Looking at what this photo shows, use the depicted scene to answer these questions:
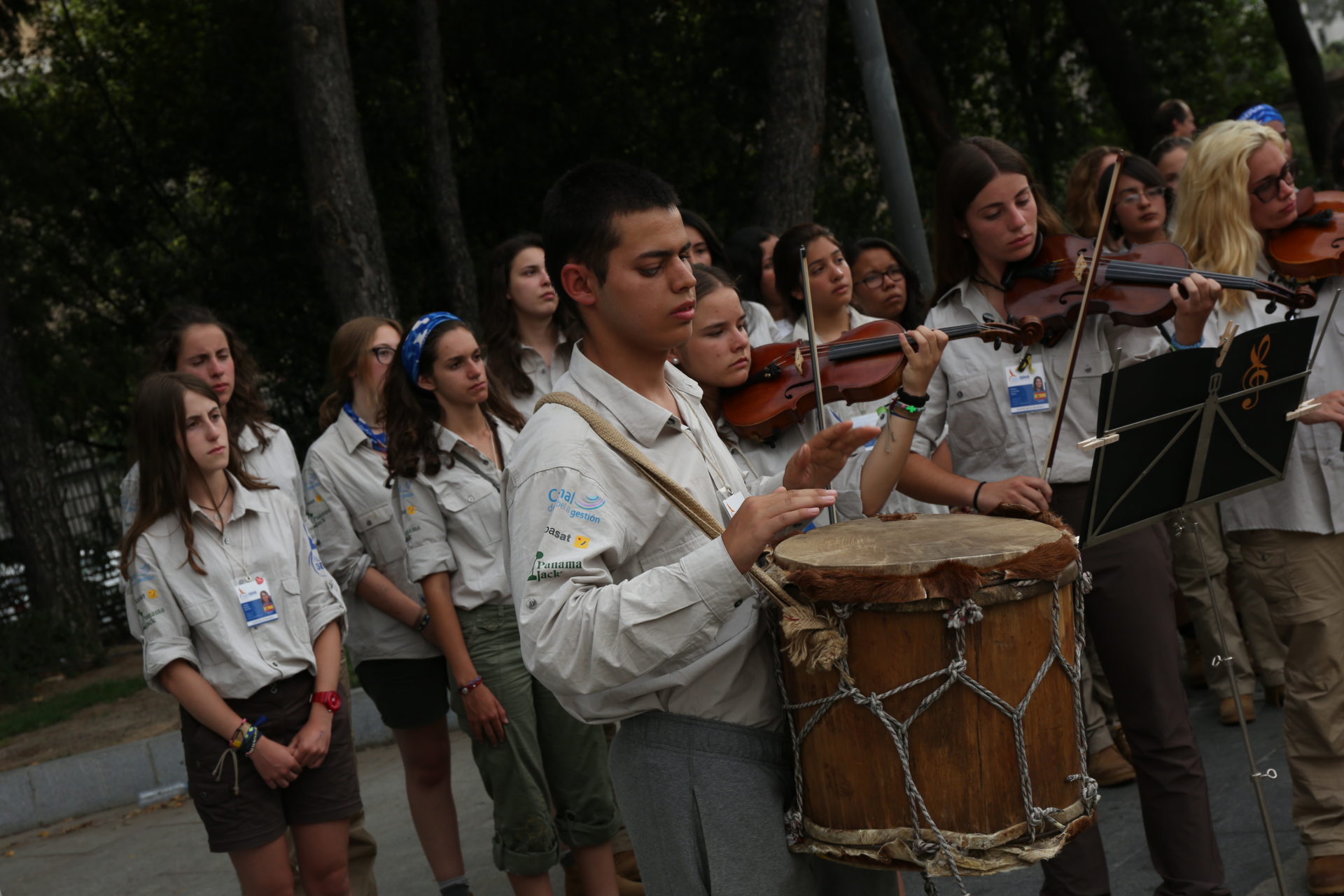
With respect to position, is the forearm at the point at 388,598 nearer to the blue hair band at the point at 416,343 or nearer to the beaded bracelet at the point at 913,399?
the blue hair band at the point at 416,343

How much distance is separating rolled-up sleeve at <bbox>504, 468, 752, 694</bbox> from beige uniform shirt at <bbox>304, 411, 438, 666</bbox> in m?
→ 2.50

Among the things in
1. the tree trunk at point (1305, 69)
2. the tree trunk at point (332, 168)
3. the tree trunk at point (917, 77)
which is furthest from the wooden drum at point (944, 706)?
the tree trunk at point (1305, 69)

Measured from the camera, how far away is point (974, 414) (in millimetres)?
3703

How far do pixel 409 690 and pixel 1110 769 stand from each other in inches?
110

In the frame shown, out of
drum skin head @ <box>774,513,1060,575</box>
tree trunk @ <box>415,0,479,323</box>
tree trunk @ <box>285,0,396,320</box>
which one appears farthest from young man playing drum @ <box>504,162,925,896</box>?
tree trunk @ <box>415,0,479,323</box>

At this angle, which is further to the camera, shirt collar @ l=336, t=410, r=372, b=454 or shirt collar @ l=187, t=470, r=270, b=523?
shirt collar @ l=336, t=410, r=372, b=454

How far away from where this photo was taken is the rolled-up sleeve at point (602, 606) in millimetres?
2082

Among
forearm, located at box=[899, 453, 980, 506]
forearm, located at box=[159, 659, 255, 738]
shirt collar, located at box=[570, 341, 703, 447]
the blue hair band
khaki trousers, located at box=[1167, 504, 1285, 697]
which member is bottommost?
khaki trousers, located at box=[1167, 504, 1285, 697]

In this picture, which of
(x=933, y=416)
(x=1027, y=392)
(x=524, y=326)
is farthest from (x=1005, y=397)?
(x=524, y=326)

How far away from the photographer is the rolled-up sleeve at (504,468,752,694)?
208cm

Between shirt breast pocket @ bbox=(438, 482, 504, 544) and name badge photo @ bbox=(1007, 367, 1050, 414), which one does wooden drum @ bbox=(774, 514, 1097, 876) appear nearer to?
name badge photo @ bbox=(1007, 367, 1050, 414)

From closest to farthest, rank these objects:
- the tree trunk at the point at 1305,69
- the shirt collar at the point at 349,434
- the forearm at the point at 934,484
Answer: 1. the forearm at the point at 934,484
2. the shirt collar at the point at 349,434
3. the tree trunk at the point at 1305,69

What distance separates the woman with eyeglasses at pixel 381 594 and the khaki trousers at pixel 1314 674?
283 cm

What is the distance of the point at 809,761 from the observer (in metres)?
2.35
